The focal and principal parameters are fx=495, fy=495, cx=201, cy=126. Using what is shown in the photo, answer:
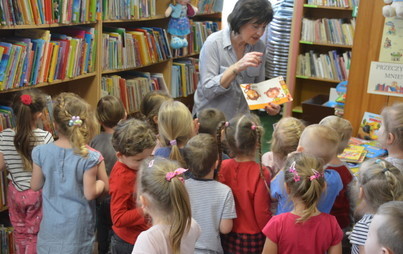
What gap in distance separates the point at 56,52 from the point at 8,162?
2.95ft

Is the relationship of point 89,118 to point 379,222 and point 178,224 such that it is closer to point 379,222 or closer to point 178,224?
point 178,224

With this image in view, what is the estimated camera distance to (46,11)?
3078 mm

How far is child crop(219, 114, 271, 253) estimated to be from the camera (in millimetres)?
2146

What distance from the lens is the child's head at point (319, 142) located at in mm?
2180

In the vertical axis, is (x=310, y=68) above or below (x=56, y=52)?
below

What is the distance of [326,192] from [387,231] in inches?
22.4

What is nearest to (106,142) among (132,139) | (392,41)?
(132,139)

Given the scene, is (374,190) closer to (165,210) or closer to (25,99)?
(165,210)

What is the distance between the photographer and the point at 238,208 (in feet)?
7.14

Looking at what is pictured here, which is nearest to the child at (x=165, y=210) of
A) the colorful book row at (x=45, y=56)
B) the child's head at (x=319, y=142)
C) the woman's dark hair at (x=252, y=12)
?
the child's head at (x=319, y=142)

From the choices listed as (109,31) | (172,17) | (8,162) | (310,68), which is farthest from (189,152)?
(310,68)

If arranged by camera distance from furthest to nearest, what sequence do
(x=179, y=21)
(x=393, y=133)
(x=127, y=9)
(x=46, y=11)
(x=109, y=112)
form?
1. (x=179, y=21)
2. (x=127, y=9)
3. (x=46, y=11)
4. (x=109, y=112)
5. (x=393, y=133)

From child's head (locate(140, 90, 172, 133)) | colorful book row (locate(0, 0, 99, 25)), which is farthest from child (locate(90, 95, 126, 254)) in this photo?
colorful book row (locate(0, 0, 99, 25))

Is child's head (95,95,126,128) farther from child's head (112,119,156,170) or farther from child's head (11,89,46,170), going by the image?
child's head (112,119,156,170)
